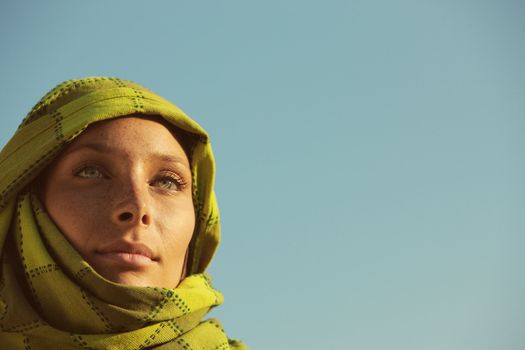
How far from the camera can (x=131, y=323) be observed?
3.02m

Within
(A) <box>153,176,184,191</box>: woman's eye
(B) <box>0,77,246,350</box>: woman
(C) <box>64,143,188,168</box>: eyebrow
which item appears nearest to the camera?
(B) <box>0,77,246,350</box>: woman

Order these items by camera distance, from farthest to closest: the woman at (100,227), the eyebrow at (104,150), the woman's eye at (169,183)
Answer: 1. the woman's eye at (169,183)
2. the eyebrow at (104,150)
3. the woman at (100,227)

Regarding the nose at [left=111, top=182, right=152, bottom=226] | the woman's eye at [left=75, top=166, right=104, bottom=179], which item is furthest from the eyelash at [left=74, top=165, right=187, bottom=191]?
the nose at [left=111, top=182, right=152, bottom=226]

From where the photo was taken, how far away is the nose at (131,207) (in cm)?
304

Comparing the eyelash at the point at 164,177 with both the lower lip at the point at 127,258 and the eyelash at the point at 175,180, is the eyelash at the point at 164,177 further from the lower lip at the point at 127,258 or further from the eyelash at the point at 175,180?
the lower lip at the point at 127,258

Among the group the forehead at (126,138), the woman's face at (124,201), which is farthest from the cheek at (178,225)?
the forehead at (126,138)

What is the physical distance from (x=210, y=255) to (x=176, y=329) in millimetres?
635

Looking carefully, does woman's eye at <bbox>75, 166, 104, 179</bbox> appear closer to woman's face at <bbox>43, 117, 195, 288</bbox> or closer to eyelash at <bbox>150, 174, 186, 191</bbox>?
woman's face at <bbox>43, 117, 195, 288</bbox>

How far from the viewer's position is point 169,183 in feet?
11.2

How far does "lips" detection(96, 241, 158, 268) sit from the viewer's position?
3.02 m

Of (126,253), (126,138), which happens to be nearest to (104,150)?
(126,138)

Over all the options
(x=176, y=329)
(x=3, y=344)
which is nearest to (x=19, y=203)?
(x=3, y=344)

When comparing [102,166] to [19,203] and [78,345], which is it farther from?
[78,345]

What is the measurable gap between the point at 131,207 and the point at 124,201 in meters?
0.05
